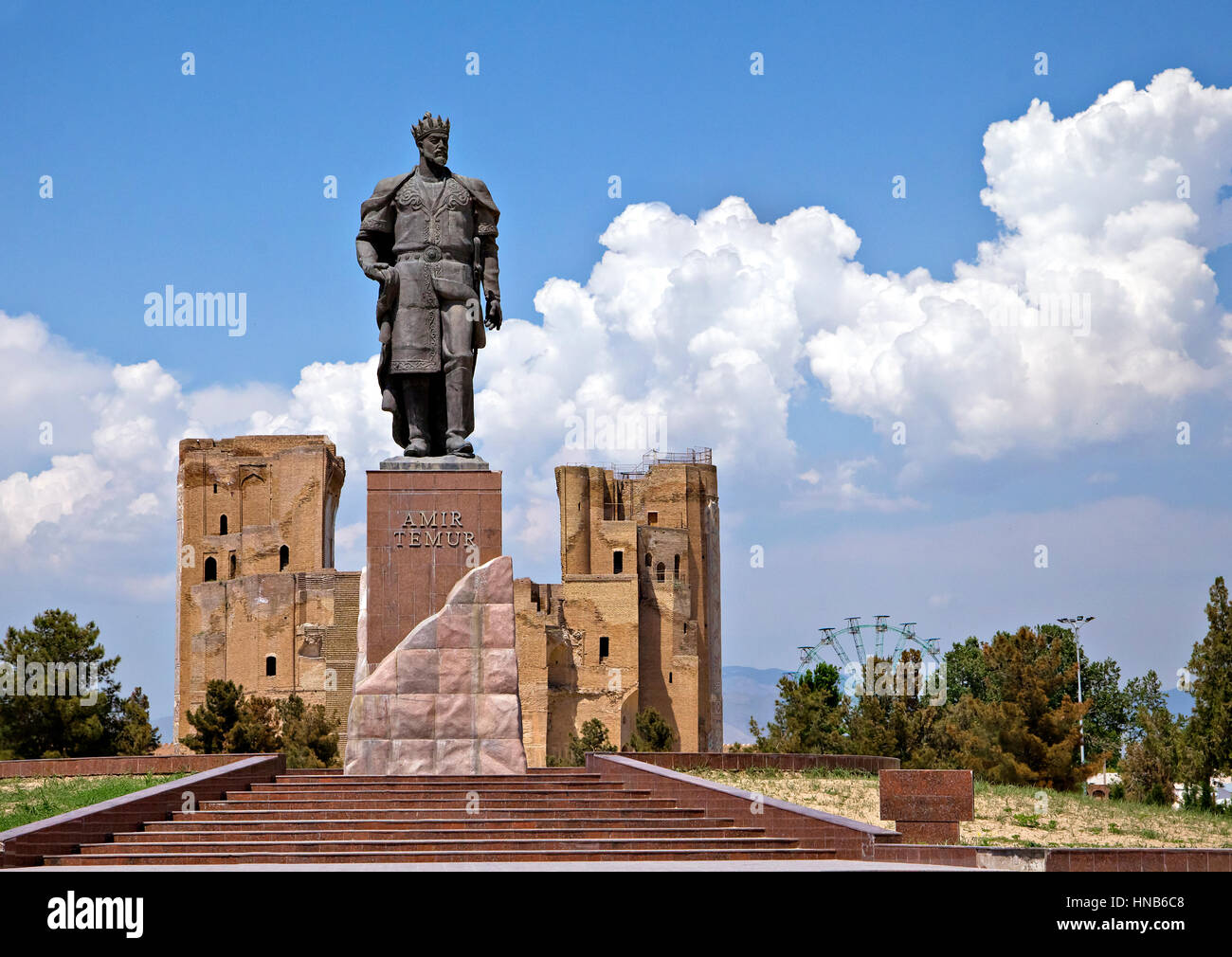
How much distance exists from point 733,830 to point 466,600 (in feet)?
11.9

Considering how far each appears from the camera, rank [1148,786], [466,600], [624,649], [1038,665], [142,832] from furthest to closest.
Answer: [624,649], [1148,786], [1038,665], [466,600], [142,832]

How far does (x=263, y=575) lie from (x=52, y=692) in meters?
32.8

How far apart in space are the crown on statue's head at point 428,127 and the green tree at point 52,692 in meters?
20.3

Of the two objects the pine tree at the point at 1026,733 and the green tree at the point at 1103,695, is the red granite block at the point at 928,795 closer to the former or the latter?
the pine tree at the point at 1026,733

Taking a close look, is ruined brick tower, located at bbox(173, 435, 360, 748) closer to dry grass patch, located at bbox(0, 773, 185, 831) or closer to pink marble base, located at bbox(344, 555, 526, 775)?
dry grass patch, located at bbox(0, 773, 185, 831)

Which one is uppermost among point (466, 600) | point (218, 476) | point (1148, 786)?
point (218, 476)

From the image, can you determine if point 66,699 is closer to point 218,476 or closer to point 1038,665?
point 1038,665

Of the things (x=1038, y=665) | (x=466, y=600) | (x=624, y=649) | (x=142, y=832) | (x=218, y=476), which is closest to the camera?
(x=142, y=832)

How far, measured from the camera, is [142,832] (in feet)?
37.5

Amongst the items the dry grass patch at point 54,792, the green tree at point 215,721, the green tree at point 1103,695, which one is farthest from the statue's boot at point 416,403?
the green tree at point 1103,695

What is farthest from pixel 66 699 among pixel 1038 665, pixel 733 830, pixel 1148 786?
pixel 733 830

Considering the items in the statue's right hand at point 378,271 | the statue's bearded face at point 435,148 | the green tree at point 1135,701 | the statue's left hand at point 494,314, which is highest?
the statue's bearded face at point 435,148

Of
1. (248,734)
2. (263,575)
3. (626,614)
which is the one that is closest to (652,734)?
(248,734)

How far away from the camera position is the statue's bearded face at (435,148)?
15.6m
